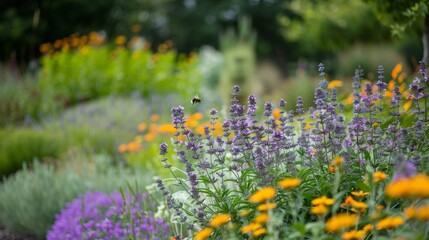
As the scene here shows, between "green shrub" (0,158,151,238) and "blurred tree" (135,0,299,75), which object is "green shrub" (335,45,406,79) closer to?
"green shrub" (0,158,151,238)

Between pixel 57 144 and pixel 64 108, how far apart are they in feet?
11.9

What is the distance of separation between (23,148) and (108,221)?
3822 millimetres

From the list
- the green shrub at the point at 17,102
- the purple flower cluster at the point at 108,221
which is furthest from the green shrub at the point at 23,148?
the purple flower cluster at the point at 108,221

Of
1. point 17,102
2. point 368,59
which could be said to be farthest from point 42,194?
point 368,59

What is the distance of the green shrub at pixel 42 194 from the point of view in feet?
14.6

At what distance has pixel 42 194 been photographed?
457cm

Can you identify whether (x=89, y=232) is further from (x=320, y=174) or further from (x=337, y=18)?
(x=337, y=18)

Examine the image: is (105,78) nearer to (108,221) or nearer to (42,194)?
(42,194)

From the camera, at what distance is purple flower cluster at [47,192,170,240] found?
3.32m

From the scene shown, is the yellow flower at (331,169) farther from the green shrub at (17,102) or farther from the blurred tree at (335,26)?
Result: the blurred tree at (335,26)

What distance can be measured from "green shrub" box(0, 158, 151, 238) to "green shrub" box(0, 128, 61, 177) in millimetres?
1372

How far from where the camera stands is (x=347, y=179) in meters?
2.43

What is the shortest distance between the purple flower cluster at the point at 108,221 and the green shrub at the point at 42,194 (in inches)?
14.6

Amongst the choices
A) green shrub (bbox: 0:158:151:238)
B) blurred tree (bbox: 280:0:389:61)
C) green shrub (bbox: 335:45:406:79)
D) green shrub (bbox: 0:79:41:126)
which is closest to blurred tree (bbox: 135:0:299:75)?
blurred tree (bbox: 280:0:389:61)
